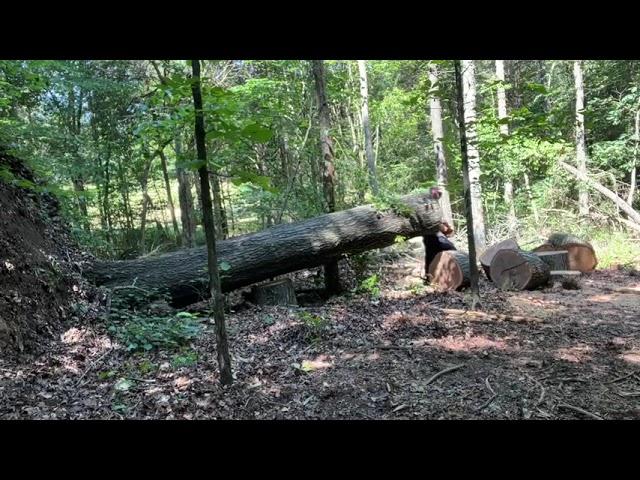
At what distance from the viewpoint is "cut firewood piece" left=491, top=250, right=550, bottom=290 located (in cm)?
682

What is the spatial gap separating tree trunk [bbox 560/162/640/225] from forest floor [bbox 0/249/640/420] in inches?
209

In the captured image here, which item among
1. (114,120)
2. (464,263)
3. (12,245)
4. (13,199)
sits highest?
(114,120)

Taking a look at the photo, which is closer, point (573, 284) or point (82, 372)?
point (82, 372)

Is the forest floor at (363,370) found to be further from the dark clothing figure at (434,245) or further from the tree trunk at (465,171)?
the dark clothing figure at (434,245)

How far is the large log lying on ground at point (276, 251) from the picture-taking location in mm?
5793

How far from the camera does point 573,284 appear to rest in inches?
271

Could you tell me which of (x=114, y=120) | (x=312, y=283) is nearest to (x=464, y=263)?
(x=312, y=283)

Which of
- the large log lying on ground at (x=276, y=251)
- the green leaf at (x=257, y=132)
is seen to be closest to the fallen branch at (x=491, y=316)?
the large log lying on ground at (x=276, y=251)

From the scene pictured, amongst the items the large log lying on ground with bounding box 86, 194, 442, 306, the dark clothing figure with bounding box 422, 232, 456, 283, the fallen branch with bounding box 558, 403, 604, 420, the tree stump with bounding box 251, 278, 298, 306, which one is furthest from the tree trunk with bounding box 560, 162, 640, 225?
the fallen branch with bounding box 558, 403, 604, 420

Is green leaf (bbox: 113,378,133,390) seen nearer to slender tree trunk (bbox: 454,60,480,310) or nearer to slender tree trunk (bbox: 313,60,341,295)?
slender tree trunk (bbox: 313,60,341,295)

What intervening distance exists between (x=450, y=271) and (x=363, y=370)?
12.1ft

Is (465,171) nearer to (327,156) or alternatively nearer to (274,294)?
(327,156)
